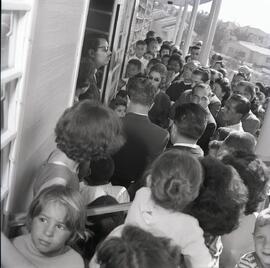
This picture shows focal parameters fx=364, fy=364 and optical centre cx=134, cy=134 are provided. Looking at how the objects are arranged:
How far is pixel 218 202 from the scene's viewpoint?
6.33ft

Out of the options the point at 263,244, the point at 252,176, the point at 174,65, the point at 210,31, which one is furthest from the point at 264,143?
the point at 210,31

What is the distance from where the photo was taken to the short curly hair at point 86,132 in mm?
1868

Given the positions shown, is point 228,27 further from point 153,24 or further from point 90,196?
point 90,196

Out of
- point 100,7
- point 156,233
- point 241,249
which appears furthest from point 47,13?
point 100,7

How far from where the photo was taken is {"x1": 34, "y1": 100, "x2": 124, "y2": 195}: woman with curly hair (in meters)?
1.87

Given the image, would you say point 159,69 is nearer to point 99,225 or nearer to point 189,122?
point 189,122

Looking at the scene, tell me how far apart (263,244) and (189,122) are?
1.14m

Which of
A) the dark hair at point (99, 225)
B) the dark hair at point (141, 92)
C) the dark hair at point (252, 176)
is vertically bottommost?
the dark hair at point (99, 225)

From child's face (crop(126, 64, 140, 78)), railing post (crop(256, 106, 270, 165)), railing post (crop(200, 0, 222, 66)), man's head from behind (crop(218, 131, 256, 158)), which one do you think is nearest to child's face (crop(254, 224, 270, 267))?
man's head from behind (crop(218, 131, 256, 158))

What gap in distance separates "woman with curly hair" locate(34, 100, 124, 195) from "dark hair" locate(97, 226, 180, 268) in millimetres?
479

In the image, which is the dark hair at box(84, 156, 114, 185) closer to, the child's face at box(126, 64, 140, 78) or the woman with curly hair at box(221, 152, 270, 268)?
the woman with curly hair at box(221, 152, 270, 268)

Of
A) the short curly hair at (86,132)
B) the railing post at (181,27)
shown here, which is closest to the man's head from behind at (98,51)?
the short curly hair at (86,132)

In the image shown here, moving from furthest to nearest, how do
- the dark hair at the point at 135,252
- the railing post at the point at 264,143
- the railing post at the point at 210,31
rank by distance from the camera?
the railing post at the point at 210,31, the railing post at the point at 264,143, the dark hair at the point at 135,252

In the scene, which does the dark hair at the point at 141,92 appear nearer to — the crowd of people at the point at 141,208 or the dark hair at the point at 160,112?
the crowd of people at the point at 141,208
